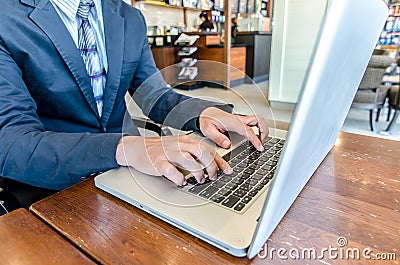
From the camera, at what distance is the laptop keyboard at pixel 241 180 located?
1.44 feet

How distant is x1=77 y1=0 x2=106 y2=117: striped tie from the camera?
0.80 meters

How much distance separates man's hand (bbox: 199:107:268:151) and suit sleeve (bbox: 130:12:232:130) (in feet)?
0.14

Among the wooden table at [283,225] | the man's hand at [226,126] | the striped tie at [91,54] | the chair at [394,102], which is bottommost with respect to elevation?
the chair at [394,102]

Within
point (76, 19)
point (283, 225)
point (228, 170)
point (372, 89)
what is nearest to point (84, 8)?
point (76, 19)

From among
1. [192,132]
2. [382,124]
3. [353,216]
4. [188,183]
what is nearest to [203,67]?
[192,132]

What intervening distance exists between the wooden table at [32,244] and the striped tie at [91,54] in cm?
48

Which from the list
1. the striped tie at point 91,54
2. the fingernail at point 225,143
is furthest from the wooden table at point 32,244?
the striped tie at point 91,54

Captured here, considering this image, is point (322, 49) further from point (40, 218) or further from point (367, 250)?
point (40, 218)

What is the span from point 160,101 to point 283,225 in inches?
26.7

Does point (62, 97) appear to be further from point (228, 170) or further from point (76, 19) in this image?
point (228, 170)

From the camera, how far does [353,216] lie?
423mm

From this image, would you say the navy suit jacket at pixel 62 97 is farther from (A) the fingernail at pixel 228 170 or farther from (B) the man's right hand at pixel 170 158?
(A) the fingernail at pixel 228 170

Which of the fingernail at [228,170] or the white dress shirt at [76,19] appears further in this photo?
the white dress shirt at [76,19]

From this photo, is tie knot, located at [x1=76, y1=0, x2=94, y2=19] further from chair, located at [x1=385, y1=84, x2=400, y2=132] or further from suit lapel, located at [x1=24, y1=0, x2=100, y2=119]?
A: chair, located at [x1=385, y1=84, x2=400, y2=132]
